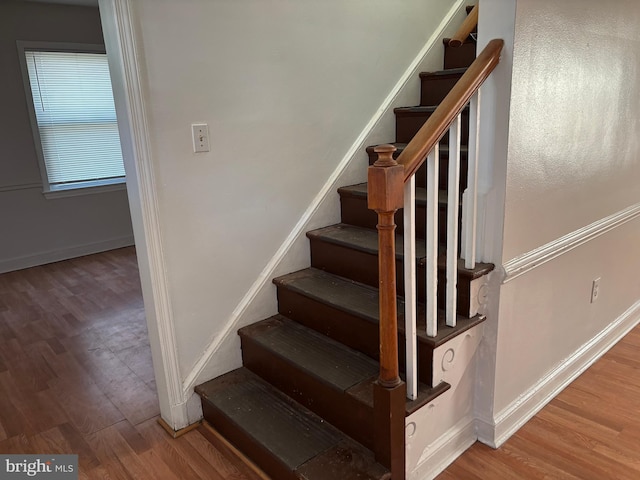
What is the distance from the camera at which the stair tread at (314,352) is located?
6.12 feet

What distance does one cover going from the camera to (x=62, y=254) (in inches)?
193

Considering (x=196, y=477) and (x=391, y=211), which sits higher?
(x=391, y=211)

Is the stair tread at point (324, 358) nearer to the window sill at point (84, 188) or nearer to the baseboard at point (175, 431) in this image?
the baseboard at point (175, 431)

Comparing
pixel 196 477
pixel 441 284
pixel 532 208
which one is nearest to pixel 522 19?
pixel 532 208

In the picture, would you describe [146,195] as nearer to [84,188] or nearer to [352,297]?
[352,297]

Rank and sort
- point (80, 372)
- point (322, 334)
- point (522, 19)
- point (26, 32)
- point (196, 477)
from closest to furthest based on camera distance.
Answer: point (522, 19), point (196, 477), point (322, 334), point (80, 372), point (26, 32)

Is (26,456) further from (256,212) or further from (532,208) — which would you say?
(532,208)

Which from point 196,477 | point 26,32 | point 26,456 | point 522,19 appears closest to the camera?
point 522,19

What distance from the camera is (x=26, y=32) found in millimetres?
4441

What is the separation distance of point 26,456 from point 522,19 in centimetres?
258

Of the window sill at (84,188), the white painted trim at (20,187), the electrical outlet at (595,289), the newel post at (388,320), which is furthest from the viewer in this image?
the window sill at (84,188)

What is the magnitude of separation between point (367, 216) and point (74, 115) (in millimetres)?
3895

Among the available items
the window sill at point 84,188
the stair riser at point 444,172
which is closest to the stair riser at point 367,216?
the stair riser at point 444,172

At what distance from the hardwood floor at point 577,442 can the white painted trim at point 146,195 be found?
119 centimetres
